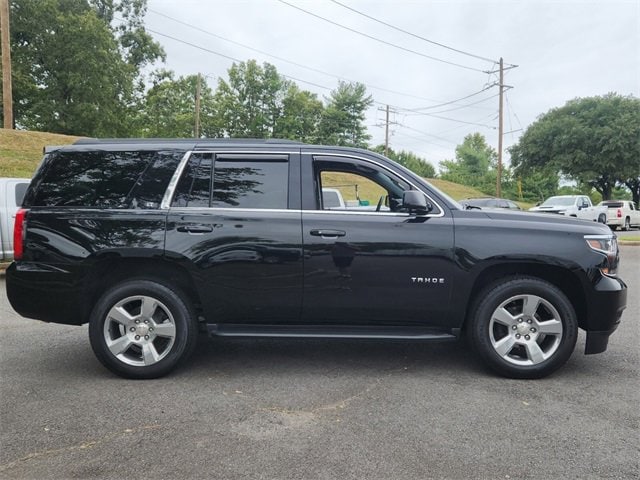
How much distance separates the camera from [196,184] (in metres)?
4.02

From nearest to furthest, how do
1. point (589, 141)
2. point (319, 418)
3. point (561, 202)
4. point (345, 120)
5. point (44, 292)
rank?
point (319, 418), point (44, 292), point (561, 202), point (589, 141), point (345, 120)

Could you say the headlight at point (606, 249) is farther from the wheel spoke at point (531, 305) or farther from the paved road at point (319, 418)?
the paved road at point (319, 418)

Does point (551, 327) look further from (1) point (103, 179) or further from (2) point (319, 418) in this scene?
(1) point (103, 179)

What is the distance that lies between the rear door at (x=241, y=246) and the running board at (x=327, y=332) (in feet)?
0.22

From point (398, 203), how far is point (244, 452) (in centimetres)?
230

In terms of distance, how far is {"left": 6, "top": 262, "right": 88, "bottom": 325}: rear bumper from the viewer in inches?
153

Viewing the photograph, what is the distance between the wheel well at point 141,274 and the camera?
157 inches

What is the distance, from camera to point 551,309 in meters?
3.83

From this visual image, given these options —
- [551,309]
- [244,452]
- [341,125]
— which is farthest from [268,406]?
[341,125]

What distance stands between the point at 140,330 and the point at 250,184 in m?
1.51

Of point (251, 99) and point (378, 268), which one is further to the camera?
point (251, 99)

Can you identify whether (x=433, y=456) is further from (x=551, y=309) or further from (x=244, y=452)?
(x=551, y=309)

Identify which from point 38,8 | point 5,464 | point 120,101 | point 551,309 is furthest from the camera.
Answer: point 120,101

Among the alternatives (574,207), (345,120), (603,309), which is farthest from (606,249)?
(345,120)
